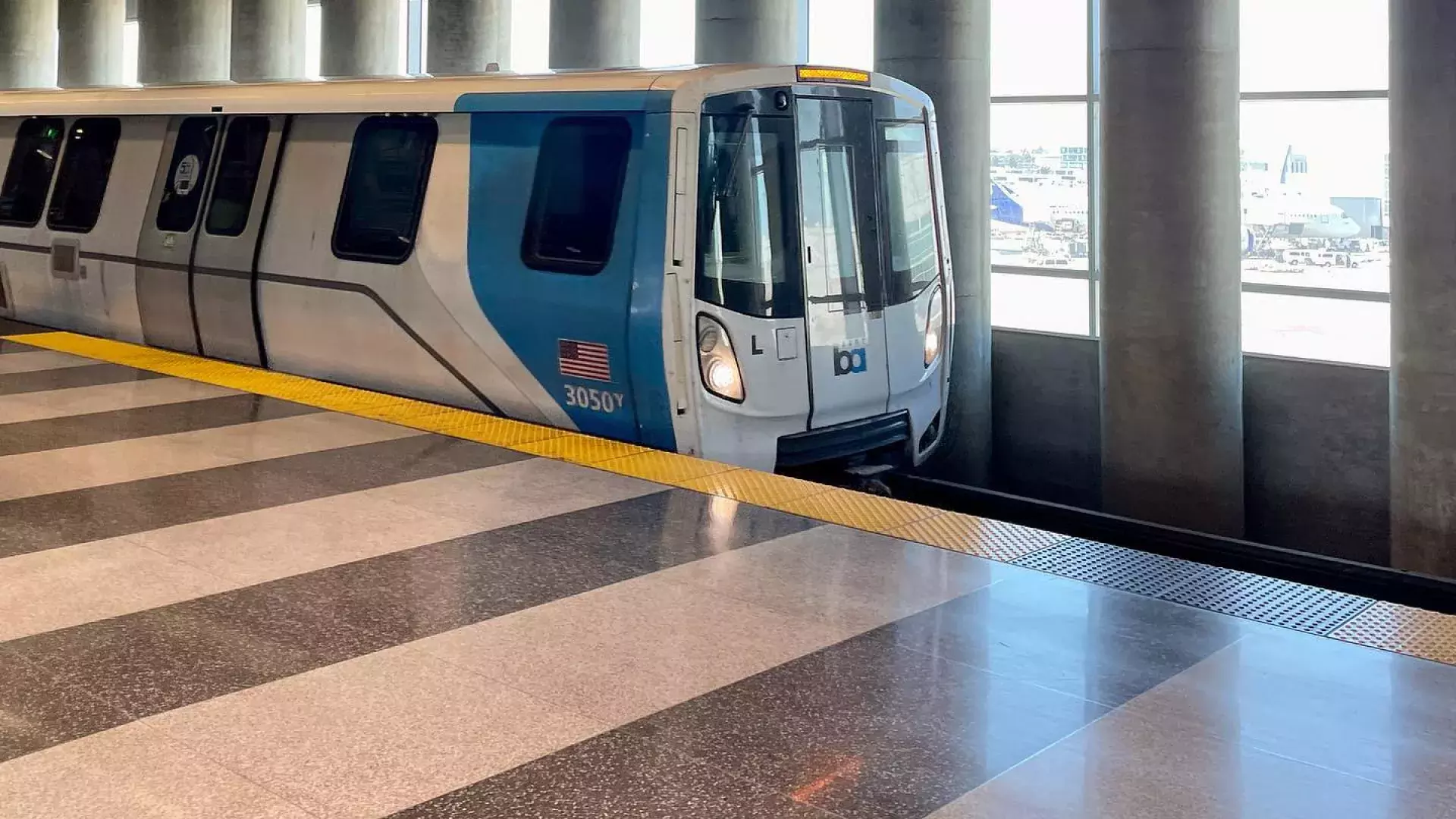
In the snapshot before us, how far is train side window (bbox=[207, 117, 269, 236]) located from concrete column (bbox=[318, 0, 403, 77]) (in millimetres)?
8546

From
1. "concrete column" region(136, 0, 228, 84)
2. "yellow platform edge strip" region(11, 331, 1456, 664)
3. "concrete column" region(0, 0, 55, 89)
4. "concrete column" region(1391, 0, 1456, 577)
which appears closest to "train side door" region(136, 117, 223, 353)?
"yellow platform edge strip" region(11, 331, 1456, 664)

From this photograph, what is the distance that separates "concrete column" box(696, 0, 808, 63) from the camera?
39.2 ft

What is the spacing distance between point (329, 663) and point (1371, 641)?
300cm

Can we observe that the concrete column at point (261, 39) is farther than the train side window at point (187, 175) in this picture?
Yes

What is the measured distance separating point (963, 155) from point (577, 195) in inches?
192

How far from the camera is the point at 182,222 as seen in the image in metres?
9.47

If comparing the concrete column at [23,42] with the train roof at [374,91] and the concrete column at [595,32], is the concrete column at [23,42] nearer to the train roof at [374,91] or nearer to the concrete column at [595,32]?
the train roof at [374,91]

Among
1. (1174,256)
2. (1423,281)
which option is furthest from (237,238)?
(1423,281)

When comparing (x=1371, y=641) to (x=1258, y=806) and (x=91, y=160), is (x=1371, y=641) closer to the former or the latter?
(x=1258, y=806)

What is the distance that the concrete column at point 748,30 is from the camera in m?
12.0

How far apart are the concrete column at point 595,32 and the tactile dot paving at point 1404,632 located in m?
10.4

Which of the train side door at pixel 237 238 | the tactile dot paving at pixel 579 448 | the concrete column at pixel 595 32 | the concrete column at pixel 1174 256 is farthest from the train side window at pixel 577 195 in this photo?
the concrete column at pixel 595 32

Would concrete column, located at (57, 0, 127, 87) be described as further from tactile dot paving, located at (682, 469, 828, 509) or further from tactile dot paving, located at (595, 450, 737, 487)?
tactile dot paving, located at (682, 469, 828, 509)

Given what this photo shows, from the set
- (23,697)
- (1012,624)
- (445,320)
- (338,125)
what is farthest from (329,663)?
(338,125)
